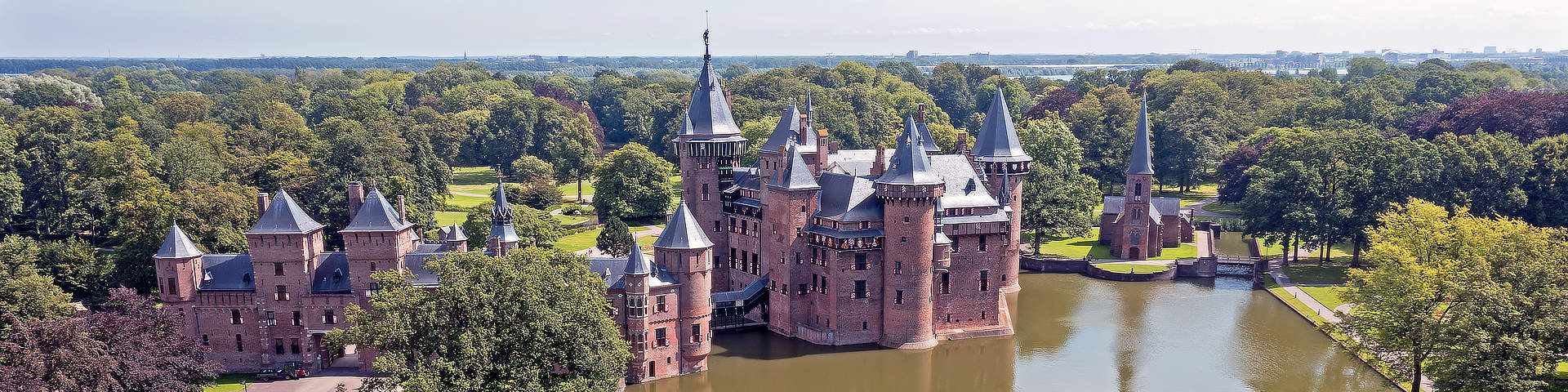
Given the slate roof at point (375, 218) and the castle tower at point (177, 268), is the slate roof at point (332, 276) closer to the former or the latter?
the slate roof at point (375, 218)

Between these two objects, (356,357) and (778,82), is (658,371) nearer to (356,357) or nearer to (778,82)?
(356,357)

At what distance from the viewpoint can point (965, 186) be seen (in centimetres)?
6031

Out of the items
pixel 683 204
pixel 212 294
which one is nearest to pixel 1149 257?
pixel 683 204

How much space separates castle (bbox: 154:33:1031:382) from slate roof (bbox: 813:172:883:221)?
0.10 m

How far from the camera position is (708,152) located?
2504 inches

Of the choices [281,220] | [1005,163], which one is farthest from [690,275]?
[1005,163]

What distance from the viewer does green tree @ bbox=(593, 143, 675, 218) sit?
90.7m

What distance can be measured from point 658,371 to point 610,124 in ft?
400

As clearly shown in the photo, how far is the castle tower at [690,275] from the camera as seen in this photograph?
5134 cm

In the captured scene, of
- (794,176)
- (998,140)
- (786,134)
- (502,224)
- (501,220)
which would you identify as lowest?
(502,224)

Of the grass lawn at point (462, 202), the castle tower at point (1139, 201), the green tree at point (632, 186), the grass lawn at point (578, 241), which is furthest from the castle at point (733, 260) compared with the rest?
the grass lawn at point (462, 202)

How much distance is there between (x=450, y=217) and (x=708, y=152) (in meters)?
38.9

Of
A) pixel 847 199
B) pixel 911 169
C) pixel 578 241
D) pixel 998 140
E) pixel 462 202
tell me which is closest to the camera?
pixel 911 169

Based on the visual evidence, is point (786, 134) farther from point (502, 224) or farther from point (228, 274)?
point (228, 274)
